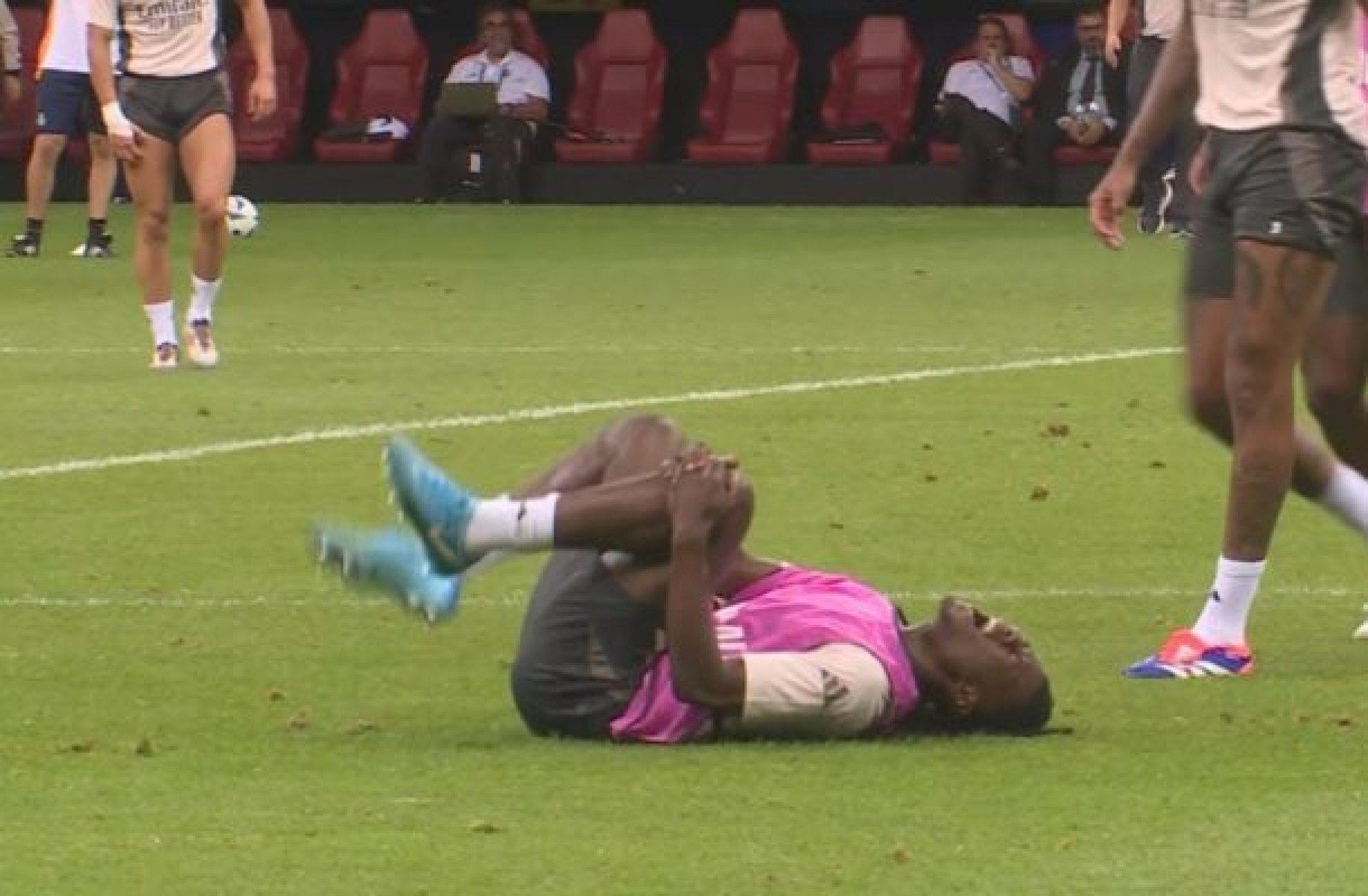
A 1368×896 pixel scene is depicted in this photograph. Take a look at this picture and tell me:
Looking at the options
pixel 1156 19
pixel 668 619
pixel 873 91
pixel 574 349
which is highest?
pixel 668 619

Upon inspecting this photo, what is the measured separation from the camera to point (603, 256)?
84.5ft

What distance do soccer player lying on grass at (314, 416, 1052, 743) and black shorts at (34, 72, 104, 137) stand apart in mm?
17055

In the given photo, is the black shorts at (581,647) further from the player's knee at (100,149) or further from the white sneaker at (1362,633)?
the player's knee at (100,149)

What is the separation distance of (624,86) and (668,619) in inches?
1013

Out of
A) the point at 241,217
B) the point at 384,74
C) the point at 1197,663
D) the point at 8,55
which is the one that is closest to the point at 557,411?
the point at 1197,663

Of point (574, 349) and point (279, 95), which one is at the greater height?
point (574, 349)

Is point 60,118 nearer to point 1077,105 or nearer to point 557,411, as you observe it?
point 1077,105

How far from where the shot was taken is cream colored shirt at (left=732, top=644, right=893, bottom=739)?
831 cm

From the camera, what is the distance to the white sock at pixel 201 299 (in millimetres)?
17281

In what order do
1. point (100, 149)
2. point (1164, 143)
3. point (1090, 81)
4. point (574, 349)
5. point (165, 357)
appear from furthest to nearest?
point (1090, 81) < point (100, 149) < point (574, 349) < point (1164, 143) < point (165, 357)

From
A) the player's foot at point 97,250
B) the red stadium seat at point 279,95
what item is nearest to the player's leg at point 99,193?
the player's foot at point 97,250

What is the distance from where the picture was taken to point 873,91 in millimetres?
33125

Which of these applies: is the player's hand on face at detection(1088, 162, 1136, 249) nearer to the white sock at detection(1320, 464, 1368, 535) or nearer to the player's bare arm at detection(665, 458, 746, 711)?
the white sock at detection(1320, 464, 1368, 535)

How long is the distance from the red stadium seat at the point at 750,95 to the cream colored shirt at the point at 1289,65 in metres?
23.6
